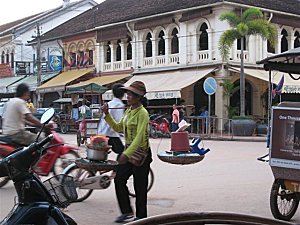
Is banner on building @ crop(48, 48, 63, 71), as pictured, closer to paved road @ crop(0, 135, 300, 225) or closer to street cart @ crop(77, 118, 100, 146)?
street cart @ crop(77, 118, 100, 146)

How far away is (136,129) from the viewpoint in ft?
20.5

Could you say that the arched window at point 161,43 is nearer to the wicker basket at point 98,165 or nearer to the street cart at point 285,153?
the street cart at point 285,153

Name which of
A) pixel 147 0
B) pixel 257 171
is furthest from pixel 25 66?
pixel 257 171

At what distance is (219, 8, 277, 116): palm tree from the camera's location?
26.1 metres

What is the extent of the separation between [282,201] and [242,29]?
19817mm

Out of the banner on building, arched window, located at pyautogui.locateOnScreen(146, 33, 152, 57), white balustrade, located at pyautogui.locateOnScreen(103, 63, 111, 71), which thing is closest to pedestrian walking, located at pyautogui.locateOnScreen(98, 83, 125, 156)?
arched window, located at pyautogui.locateOnScreen(146, 33, 152, 57)

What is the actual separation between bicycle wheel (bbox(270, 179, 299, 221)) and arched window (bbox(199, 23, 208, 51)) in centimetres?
2310

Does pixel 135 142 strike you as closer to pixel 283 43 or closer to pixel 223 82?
pixel 223 82

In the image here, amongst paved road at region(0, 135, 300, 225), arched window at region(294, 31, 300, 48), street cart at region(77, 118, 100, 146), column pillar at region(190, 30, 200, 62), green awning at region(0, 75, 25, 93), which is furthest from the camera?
green awning at region(0, 75, 25, 93)

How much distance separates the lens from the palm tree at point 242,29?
85.7 feet

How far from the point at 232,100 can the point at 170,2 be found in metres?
6.46

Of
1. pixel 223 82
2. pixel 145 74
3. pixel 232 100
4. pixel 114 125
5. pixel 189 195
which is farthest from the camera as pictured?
pixel 145 74

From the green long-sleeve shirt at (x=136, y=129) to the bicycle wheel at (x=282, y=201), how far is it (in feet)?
5.79

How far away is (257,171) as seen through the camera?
1211 cm
